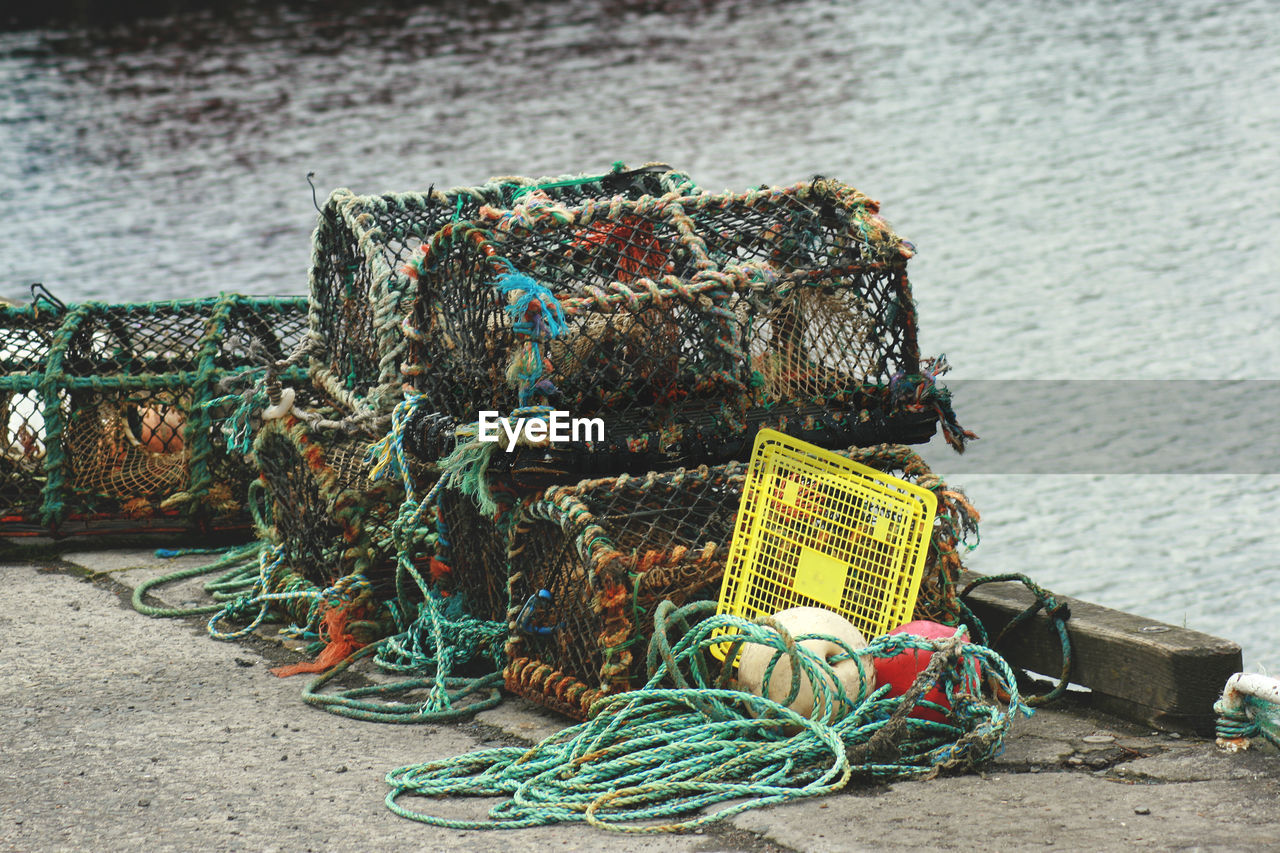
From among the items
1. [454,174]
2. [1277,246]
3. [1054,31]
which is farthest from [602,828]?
[1054,31]

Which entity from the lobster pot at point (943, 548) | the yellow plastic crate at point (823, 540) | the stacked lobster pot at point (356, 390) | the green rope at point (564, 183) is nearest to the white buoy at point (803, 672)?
the yellow plastic crate at point (823, 540)

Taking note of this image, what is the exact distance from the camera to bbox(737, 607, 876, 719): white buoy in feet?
11.6

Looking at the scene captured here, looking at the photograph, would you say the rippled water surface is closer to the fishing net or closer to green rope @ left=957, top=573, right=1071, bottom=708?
green rope @ left=957, top=573, right=1071, bottom=708

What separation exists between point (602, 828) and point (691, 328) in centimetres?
137

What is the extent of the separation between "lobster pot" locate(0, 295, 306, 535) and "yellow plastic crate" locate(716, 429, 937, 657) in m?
2.25

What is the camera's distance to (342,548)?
4543 mm

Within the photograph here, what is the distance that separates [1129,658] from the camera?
3.80 metres

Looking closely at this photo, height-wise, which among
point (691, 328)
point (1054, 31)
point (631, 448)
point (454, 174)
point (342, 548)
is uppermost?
point (1054, 31)

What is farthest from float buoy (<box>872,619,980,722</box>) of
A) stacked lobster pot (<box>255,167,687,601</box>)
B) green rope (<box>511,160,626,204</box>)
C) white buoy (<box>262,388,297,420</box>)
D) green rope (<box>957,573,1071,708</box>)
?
white buoy (<box>262,388,297,420</box>)

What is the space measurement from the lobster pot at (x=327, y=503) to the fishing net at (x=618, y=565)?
0.50 m

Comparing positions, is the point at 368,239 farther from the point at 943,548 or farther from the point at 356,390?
the point at 943,548

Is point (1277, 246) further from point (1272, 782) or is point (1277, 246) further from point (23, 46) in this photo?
point (23, 46)

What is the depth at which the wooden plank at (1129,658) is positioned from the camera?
12.0ft

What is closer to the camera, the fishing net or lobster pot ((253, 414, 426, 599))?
the fishing net
